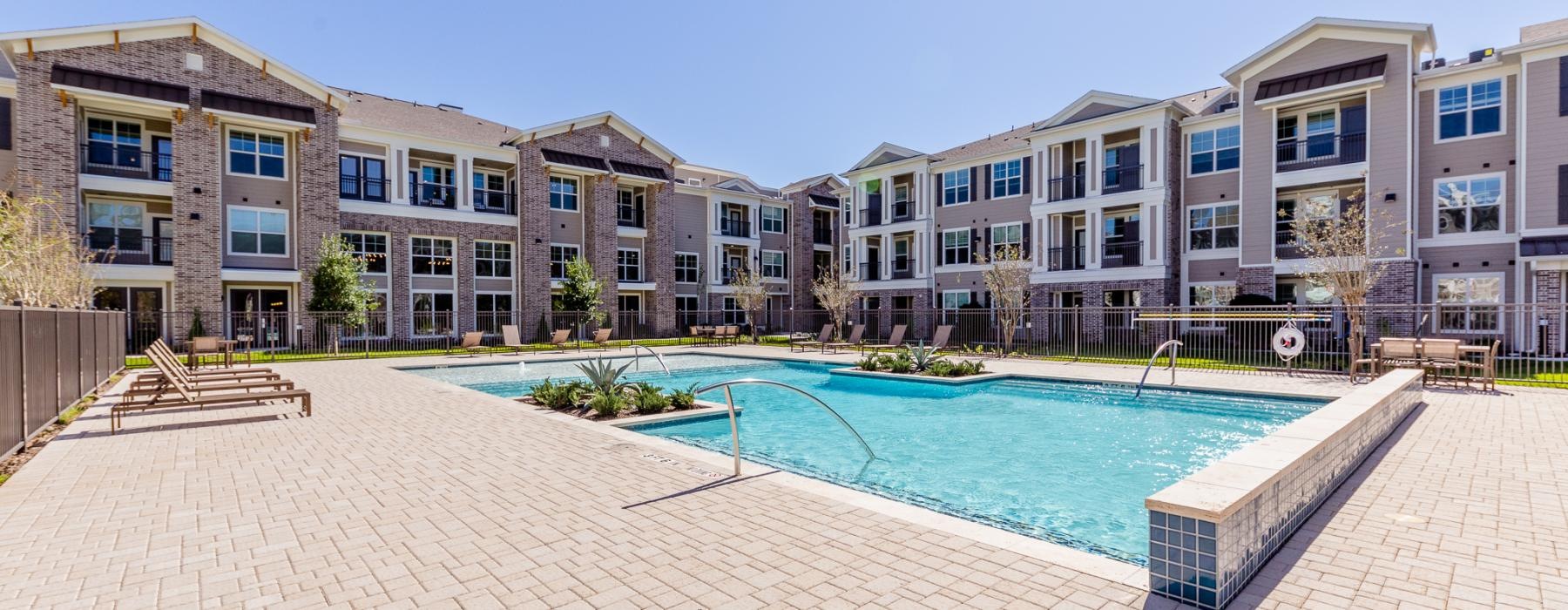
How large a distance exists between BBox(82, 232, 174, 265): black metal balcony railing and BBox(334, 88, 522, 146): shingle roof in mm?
7450

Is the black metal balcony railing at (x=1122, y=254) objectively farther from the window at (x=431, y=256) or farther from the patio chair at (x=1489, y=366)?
the window at (x=431, y=256)

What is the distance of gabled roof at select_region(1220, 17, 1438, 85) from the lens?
20.7m

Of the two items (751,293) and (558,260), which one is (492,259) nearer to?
(558,260)

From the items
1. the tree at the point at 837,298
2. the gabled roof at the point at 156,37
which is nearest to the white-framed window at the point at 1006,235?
the tree at the point at 837,298

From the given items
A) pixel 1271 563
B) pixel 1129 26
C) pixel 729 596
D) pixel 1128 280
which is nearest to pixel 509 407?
pixel 729 596

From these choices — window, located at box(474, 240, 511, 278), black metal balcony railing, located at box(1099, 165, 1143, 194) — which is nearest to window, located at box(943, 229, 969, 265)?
black metal balcony railing, located at box(1099, 165, 1143, 194)

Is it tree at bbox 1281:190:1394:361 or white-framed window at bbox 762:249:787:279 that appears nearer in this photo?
tree at bbox 1281:190:1394:361

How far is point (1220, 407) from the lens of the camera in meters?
11.8

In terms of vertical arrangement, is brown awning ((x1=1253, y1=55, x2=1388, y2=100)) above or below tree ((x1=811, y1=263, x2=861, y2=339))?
above

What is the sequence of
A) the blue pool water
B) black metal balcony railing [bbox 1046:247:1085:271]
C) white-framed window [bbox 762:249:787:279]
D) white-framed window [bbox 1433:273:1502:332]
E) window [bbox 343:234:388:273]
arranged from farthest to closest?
white-framed window [bbox 762:249:787:279]
black metal balcony railing [bbox 1046:247:1085:271]
window [bbox 343:234:388:273]
white-framed window [bbox 1433:273:1502:332]
the blue pool water

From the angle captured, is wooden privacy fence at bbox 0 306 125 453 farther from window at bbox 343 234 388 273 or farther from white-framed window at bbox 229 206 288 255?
window at bbox 343 234 388 273

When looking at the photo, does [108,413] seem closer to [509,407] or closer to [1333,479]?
[509,407]

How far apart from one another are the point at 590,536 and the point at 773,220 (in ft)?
125

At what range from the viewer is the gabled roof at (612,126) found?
3064cm
